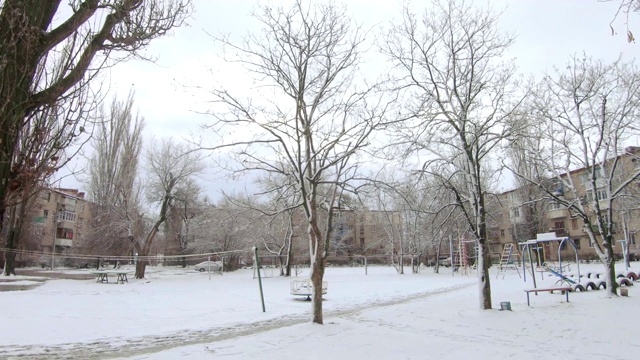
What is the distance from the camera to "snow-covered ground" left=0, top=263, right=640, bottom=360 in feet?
24.9

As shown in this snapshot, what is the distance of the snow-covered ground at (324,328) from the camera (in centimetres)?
759

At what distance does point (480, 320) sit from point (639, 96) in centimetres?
954

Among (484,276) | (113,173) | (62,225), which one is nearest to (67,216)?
(62,225)

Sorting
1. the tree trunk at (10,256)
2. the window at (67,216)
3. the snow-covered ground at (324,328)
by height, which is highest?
the window at (67,216)

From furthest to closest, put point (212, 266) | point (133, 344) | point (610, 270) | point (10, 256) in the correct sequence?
point (212, 266) → point (10, 256) → point (610, 270) → point (133, 344)

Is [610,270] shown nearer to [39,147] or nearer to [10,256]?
[39,147]

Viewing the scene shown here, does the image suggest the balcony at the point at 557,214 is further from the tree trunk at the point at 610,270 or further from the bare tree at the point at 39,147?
the bare tree at the point at 39,147

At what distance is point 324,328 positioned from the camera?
32.0ft

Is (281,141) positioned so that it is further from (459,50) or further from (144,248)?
(144,248)

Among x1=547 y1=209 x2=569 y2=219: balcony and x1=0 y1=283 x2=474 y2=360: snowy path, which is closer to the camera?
x1=0 y1=283 x2=474 y2=360: snowy path

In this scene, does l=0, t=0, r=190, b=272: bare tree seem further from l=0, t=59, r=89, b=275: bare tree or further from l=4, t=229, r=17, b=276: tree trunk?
l=4, t=229, r=17, b=276: tree trunk

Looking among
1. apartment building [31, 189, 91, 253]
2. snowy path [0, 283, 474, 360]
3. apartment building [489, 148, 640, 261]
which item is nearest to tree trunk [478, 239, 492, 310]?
snowy path [0, 283, 474, 360]

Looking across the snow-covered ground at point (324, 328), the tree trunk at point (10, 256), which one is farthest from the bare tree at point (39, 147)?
the tree trunk at point (10, 256)

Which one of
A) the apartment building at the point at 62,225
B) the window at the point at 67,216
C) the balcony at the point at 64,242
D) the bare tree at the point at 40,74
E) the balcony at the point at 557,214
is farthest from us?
the window at the point at 67,216
